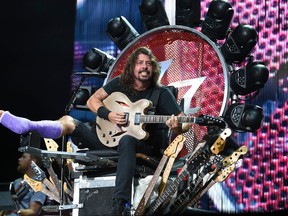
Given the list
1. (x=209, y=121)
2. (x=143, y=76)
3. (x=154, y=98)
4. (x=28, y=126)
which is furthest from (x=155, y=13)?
(x=28, y=126)

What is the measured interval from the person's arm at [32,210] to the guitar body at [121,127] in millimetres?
630

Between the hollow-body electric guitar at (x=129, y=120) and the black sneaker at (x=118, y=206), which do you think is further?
the hollow-body electric guitar at (x=129, y=120)

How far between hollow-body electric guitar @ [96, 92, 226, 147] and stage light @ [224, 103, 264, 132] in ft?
1.05

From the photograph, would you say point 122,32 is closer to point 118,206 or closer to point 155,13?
point 155,13

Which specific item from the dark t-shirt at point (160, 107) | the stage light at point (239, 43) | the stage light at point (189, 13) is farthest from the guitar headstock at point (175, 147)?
the stage light at point (189, 13)

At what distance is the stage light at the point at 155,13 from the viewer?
432cm

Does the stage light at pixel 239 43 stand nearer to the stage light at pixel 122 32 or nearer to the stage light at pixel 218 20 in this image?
the stage light at pixel 218 20

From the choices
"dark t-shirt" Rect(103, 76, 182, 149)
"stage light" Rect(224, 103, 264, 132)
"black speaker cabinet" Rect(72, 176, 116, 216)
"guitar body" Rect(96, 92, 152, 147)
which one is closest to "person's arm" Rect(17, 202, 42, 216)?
"black speaker cabinet" Rect(72, 176, 116, 216)

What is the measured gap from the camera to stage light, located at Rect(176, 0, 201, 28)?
421cm

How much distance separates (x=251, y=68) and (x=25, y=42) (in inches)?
92.6

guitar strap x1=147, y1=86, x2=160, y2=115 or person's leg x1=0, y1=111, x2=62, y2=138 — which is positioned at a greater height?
guitar strap x1=147, y1=86, x2=160, y2=115

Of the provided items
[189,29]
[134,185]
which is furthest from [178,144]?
[189,29]

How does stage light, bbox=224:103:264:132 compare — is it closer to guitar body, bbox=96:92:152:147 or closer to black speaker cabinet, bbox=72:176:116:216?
guitar body, bbox=96:92:152:147

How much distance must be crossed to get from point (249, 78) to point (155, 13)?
96 cm
